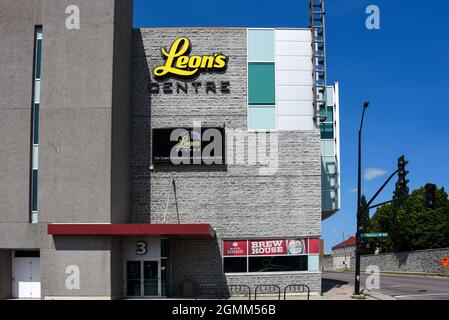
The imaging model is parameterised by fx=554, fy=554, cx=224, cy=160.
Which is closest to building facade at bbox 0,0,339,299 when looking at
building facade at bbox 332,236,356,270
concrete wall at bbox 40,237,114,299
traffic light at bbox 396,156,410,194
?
concrete wall at bbox 40,237,114,299

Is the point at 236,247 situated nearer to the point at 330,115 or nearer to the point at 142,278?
the point at 142,278

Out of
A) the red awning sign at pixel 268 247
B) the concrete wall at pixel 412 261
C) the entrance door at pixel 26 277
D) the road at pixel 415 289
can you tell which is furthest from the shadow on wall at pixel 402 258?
the entrance door at pixel 26 277

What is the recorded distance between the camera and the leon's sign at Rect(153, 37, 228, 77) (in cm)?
3081

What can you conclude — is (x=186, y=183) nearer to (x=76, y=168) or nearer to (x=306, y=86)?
(x=76, y=168)

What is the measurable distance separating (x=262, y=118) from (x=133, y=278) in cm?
1104

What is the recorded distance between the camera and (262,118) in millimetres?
30750

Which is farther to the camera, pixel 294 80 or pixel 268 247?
pixel 294 80

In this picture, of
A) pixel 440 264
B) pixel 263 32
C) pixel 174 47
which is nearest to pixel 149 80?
pixel 174 47

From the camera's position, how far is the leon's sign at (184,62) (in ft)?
101

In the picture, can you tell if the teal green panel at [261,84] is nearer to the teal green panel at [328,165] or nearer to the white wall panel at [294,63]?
the white wall panel at [294,63]

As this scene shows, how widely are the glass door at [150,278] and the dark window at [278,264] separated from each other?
5061 mm

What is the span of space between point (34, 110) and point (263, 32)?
13197mm

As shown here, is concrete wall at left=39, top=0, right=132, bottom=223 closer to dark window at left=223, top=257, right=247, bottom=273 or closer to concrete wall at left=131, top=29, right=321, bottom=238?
concrete wall at left=131, top=29, right=321, bottom=238

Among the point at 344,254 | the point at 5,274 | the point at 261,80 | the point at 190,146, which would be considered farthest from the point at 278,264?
the point at 344,254
